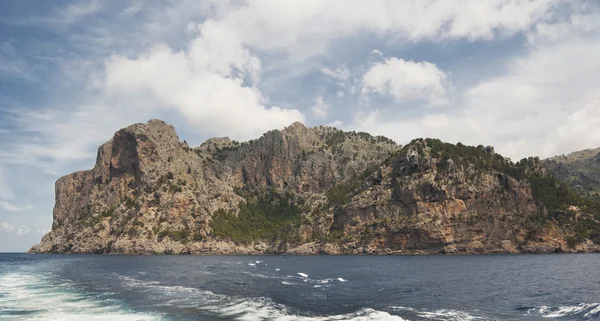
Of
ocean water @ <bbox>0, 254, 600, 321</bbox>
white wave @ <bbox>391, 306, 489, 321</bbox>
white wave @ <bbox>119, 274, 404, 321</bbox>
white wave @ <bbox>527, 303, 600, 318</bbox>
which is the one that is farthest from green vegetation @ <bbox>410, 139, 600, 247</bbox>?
white wave @ <bbox>119, 274, 404, 321</bbox>

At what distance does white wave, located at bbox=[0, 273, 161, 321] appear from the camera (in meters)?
36.5

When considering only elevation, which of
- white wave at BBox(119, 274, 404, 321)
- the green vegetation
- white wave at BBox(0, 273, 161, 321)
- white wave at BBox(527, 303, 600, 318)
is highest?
the green vegetation

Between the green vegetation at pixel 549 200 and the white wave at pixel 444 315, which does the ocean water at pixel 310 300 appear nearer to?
the white wave at pixel 444 315

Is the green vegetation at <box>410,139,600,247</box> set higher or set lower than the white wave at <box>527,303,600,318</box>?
higher

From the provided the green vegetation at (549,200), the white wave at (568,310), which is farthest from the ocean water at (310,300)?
the green vegetation at (549,200)

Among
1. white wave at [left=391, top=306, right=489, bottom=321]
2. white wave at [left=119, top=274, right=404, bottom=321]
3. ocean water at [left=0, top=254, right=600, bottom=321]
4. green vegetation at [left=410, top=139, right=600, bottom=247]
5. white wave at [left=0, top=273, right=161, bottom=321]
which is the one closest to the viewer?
white wave at [left=391, top=306, right=489, bottom=321]

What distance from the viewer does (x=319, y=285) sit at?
203 ft

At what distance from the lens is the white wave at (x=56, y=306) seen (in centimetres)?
3653

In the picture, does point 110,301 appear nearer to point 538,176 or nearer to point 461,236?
point 461,236

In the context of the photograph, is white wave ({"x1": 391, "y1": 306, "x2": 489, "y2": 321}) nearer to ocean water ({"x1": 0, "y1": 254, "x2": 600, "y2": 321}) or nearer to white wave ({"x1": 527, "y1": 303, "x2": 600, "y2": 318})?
ocean water ({"x1": 0, "y1": 254, "x2": 600, "y2": 321})

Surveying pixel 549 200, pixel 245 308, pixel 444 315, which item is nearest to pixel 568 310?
pixel 444 315

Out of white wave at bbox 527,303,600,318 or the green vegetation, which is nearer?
white wave at bbox 527,303,600,318

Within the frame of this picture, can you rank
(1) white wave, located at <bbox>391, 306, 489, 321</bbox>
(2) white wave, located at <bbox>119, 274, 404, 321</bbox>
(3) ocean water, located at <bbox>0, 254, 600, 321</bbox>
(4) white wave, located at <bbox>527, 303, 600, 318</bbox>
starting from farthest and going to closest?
1. (3) ocean water, located at <bbox>0, 254, 600, 321</bbox>
2. (2) white wave, located at <bbox>119, 274, 404, 321</bbox>
3. (4) white wave, located at <bbox>527, 303, 600, 318</bbox>
4. (1) white wave, located at <bbox>391, 306, 489, 321</bbox>

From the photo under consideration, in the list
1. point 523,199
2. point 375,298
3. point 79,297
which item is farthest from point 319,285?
point 523,199
